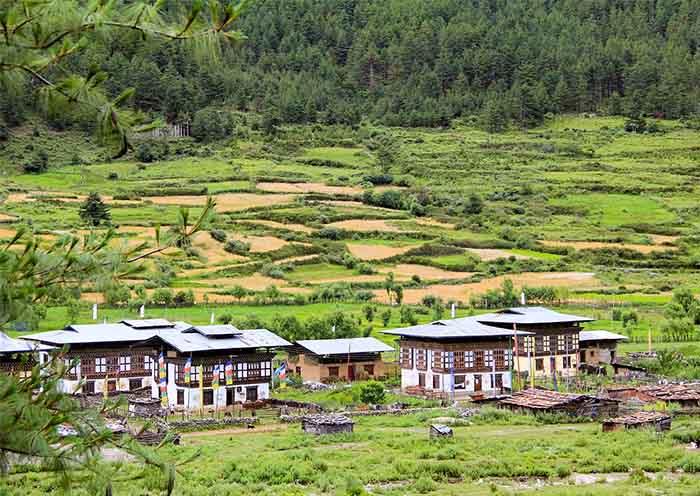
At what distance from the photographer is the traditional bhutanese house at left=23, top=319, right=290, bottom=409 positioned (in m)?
47.5

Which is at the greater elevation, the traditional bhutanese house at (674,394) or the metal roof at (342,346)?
the metal roof at (342,346)

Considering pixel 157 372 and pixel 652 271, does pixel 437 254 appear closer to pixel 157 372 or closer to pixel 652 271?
pixel 652 271

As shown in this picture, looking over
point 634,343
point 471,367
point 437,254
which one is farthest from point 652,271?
point 471,367

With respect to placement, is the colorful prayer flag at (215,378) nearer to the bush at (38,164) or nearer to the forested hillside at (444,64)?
the bush at (38,164)

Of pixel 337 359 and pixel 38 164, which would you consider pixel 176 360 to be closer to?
pixel 337 359

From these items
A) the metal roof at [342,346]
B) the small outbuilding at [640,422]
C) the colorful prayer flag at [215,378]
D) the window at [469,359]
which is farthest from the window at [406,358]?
the small outbuilding at [640,422]

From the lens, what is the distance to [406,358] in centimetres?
5344

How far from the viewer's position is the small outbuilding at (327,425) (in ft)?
130

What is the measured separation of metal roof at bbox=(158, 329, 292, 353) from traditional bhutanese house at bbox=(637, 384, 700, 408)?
46.9 ft

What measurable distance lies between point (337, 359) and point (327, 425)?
49.8ft

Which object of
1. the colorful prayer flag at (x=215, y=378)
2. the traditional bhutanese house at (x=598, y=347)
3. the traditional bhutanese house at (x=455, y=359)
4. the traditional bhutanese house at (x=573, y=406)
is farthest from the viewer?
the traditional bhutanese house at (x=598, y=347)

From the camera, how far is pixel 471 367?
172 ft

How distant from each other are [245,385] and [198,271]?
33.5m

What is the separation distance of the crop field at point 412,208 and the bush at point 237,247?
0.81 feet
